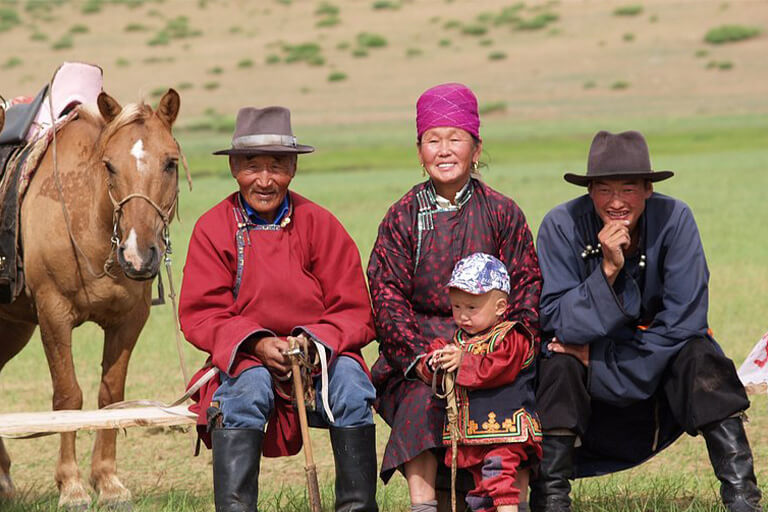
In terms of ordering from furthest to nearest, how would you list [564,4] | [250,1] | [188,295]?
[250,1]
[564,4]
[188,295]

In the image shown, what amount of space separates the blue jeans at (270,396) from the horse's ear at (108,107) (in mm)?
1673

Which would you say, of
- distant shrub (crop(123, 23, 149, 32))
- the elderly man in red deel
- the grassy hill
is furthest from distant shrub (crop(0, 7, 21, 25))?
the elderly man in red deel

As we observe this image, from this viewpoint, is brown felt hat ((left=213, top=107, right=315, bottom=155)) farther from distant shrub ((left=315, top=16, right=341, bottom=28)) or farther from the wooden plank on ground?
distant shrub ((left=315, top=16, right=341, bottom=28))

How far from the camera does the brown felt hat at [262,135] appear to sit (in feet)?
17.0

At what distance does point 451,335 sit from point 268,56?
52.1 m

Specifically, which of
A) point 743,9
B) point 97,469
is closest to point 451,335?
point 97,469

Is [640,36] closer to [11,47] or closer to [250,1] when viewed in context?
[250,1]

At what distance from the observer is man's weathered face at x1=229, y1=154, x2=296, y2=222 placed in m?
5.22

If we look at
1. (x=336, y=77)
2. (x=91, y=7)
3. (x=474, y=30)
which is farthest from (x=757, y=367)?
(x=91, y=7)

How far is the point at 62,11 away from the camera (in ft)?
228

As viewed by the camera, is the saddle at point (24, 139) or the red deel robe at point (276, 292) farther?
the saddle at point (24, 139)

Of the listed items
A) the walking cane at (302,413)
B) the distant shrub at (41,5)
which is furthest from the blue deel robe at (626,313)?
the distant shrub at (41,5)

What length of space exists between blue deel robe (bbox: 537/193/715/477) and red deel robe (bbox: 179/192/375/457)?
0.84 metres

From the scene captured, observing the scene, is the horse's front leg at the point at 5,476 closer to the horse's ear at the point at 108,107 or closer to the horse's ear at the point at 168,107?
the horse's ear at the point at 108,107
